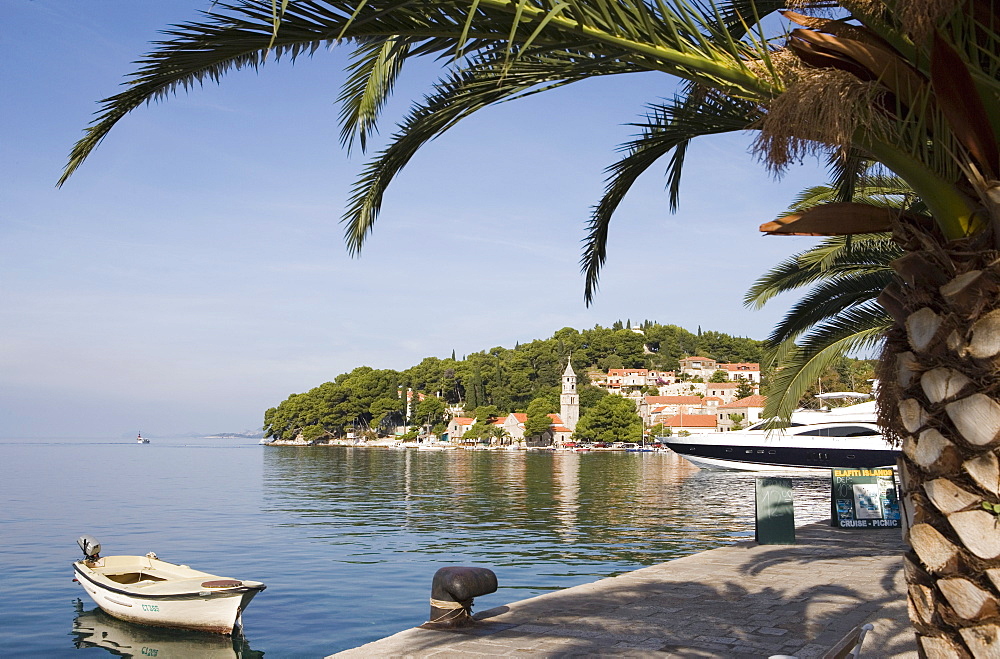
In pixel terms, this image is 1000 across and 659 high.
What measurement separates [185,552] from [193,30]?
2222 cm

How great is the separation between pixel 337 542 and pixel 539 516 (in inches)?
336

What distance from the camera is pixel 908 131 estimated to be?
3250 millimetres

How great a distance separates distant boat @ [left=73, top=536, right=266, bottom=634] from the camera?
37.8ft

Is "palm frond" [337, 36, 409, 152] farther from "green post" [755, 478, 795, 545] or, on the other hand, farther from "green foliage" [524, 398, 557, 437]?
"green foliage" [524, 398, 557, 437]

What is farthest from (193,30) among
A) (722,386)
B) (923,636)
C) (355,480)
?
(722,386)

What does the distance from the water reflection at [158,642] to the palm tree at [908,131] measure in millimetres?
9925

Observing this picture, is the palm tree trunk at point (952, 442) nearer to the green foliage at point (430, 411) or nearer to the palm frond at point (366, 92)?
the palm frond at point (366, 92)

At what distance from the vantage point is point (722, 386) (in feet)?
516

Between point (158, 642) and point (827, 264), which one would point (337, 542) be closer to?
point (158, 642)

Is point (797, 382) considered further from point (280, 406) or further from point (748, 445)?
point (280, 406)

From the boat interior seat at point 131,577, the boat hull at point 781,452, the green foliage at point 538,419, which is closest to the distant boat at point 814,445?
the boat hull at point 781,452

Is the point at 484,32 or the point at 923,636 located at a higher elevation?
the point at 484,32

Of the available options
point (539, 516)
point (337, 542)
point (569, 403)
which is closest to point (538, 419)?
point (569, 403)

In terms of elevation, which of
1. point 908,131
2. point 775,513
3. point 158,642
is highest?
point 908,131
